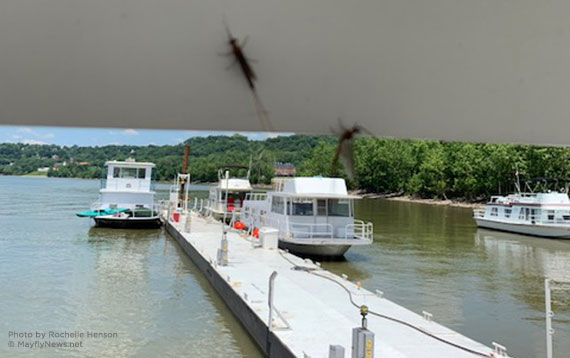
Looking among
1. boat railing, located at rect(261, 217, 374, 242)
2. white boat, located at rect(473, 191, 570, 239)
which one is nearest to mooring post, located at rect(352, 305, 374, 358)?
boat railing, located at rect(261, 217, 374, 242)

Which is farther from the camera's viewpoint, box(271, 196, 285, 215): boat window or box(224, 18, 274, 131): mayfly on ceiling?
box(271, 196, 285, 215): boat window

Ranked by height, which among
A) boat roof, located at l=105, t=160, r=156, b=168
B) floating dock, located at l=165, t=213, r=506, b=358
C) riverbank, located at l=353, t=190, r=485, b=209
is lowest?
floating dock, located at l=165, t=213, r=506, b=358

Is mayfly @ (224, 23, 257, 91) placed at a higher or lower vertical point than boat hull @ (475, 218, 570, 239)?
higher

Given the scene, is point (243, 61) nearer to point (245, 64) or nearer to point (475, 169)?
point (245, 64)

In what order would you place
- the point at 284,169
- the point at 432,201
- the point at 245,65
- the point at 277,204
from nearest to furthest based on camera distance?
the point at 245,65 < the point at 284,169 < the point at 277,204 < the point at 432,201

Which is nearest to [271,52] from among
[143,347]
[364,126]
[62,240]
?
[364,126]

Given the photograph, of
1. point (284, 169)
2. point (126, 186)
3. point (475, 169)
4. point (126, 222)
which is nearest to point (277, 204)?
point (126, 222)

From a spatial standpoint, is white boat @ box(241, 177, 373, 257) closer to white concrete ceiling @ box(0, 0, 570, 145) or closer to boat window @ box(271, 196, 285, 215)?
boat window @ box(271, 196, 285, 215)
